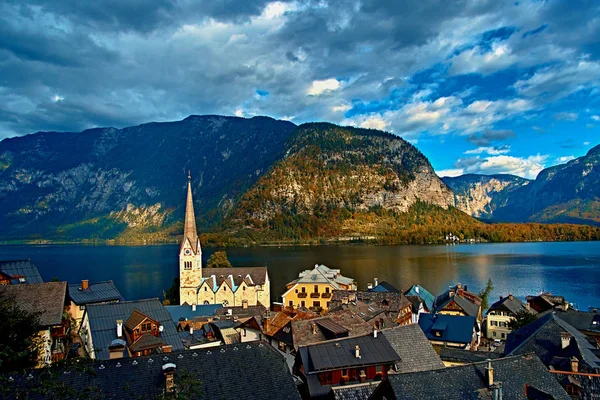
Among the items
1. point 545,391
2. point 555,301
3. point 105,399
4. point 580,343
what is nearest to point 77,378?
point 105,399

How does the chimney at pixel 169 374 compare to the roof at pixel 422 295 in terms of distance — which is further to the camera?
the roof at pixel 422 295

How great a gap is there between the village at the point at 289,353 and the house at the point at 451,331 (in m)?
0.12

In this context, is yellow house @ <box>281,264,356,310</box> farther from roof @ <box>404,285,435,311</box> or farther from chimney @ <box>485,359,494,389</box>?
chimney @ <box>485,359,494,389</box>

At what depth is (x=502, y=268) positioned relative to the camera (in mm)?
115250

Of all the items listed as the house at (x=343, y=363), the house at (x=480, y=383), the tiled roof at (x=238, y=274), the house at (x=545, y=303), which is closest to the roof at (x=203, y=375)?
the house at (x=480, y=383)

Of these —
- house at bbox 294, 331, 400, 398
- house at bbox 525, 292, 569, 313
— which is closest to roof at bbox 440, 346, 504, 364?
house at bbox 294, 331, 400, 398

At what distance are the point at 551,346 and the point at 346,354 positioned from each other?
1509 centimetres

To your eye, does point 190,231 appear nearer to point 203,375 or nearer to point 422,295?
point 422,295

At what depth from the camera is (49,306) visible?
2811 cm

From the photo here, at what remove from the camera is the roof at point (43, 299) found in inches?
1070

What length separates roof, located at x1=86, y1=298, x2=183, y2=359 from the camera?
26.9 metres

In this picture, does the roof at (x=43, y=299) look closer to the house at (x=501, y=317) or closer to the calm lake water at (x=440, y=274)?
the house at (x=501, y=317)

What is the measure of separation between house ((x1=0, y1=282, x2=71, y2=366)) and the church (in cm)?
3531

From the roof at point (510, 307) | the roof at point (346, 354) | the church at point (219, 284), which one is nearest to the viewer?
the roof at point (346, 354)
